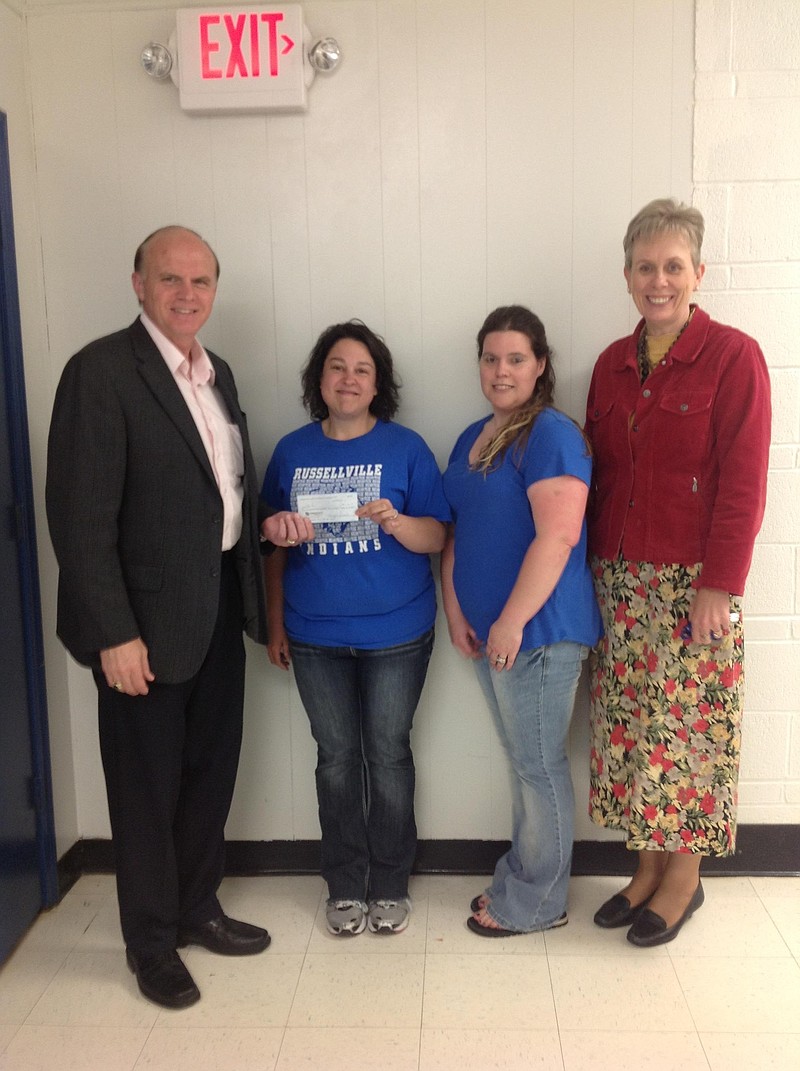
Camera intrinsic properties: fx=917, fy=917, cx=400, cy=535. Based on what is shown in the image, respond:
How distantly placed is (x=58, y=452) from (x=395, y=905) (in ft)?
4.88

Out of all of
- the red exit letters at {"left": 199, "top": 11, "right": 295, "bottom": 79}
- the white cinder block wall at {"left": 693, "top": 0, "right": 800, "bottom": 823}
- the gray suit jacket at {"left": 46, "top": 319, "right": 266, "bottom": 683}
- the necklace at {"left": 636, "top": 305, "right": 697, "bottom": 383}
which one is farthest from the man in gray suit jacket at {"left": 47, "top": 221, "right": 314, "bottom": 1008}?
the white cinder block wall at {"left": 693, "top": 0, "right": 800, "bottom": 823}

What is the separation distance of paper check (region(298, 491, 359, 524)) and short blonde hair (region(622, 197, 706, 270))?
935 millimetres

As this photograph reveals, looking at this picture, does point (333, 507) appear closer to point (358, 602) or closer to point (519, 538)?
point (358, 602)

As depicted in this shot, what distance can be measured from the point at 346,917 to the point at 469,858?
1.52 feet

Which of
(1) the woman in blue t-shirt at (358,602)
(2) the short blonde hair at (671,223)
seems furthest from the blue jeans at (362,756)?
(2) the short blonde hair at (671,223)

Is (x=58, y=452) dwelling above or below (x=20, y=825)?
above

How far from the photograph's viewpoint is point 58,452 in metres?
2.03

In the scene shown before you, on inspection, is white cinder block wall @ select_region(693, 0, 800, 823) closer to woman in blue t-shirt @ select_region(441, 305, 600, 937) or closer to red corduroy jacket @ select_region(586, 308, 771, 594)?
red corduroy jacket @ select_region(586, 308, 771, 594)

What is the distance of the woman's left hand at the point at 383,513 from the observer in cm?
226

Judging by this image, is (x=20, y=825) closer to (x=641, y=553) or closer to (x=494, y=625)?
(x=494, y=625)

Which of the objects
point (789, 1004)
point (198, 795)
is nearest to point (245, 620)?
point (198, 795)

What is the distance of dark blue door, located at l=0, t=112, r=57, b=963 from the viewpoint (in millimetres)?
2363

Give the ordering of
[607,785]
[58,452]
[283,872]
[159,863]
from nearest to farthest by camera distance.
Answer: [58,452] < [159,863] < [607,785] < [283,872]

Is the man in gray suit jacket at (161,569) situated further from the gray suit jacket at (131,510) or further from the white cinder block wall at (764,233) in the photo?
the white cinder block wall at (764,233)
